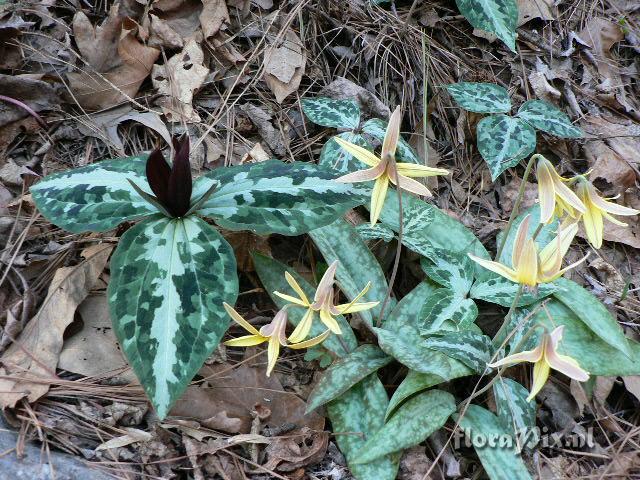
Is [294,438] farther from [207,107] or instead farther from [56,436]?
[207,107]

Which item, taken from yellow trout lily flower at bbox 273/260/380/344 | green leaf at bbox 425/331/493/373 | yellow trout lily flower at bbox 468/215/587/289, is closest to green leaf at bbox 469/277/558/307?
green leaf at bbox 425/331/493/373

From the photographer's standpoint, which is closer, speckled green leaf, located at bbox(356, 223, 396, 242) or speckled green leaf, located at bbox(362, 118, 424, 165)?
speckled green leaf, located at bbox(356, 223, 396, 242)

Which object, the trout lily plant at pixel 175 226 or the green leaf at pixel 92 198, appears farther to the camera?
the green leaf at pixel 92 198

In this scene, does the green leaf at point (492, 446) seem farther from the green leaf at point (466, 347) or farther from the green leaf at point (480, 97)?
the green leaf at point (480, 97)

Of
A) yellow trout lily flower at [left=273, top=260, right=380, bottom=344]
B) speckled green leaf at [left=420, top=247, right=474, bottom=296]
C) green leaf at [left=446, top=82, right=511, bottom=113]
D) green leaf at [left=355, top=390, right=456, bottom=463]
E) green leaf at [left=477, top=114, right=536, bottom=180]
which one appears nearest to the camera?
yellow trout lily flower at [left=273, top=260, right=380, bottom=344]

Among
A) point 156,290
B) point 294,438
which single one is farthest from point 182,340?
point 294,438

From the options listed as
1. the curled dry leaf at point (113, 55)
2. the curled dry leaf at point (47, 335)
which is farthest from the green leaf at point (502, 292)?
the curled dry leaf at point (113, 55)

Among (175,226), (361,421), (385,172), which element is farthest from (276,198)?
(361,421)

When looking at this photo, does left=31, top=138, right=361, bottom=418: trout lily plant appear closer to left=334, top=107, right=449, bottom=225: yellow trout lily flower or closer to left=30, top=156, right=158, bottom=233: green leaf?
left=30, top=156, right=158, bottom=233: green leaf
